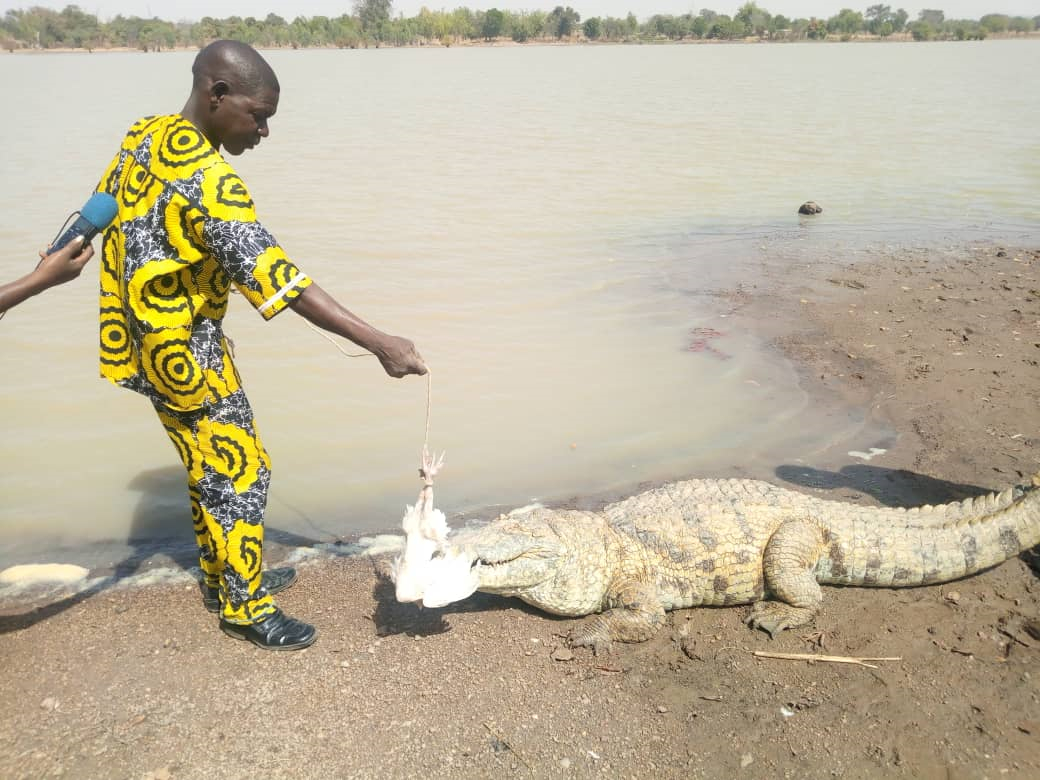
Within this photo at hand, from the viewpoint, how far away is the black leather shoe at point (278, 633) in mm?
3361

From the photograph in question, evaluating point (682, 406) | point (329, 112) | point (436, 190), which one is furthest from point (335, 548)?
point (329, 112)

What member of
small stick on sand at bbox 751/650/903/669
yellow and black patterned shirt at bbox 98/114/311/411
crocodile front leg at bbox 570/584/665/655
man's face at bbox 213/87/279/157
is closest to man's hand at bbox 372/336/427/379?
yellow and black patterned shirt at bbox 98/114/311/411

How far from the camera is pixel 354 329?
2.68 meters

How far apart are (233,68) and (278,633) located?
219 centimetres

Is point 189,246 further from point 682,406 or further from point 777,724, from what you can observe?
point 682,406

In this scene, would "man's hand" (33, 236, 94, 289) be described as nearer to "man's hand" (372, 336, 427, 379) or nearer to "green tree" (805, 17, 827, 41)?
"man's hand" (372, 336, 427, 379)

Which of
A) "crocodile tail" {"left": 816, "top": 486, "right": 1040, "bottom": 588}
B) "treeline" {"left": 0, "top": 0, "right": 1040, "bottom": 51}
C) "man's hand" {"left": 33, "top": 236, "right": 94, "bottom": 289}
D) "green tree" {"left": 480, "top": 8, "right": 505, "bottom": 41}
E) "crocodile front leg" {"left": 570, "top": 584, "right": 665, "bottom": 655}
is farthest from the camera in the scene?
"green tree" {"left": 480, "top": 8, "right": 505, "bottom": 41}

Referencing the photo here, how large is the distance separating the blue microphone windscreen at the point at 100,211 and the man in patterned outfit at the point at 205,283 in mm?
56

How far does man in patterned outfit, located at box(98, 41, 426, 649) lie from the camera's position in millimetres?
2566

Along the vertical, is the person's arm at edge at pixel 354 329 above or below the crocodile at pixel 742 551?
above

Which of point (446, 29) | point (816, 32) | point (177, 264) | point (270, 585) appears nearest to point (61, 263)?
point (177, 264)

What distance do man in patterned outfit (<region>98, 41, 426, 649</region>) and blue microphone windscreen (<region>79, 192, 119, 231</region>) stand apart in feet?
0.18

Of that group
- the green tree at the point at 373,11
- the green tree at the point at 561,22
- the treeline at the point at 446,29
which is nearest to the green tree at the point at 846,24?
the treeline at the point at 446,29

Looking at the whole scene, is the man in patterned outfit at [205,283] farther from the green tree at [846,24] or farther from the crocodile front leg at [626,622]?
the green tree at [846,24]
